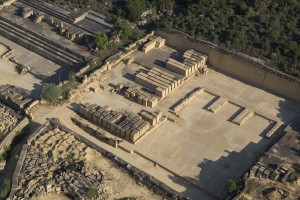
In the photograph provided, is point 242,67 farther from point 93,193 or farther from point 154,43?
point 93,193

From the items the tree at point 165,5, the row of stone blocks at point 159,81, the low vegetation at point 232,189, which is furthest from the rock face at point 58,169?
the tree at point 165,5

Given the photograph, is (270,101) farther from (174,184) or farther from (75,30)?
(75,30)

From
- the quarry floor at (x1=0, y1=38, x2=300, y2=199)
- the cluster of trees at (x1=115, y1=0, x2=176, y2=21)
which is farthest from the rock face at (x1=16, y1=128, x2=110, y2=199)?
the cluster of trees at (x1=115, y1=0, x2=176, y2=21)

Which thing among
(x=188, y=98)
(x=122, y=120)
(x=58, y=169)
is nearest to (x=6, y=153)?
(x=58, y=169)

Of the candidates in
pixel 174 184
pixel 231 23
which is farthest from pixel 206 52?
pixel 174 184

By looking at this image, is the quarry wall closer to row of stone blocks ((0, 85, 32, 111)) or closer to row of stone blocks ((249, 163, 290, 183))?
row of stone blocks ((249, 163, 290, 183))

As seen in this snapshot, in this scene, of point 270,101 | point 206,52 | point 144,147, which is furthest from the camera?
point 206,52
